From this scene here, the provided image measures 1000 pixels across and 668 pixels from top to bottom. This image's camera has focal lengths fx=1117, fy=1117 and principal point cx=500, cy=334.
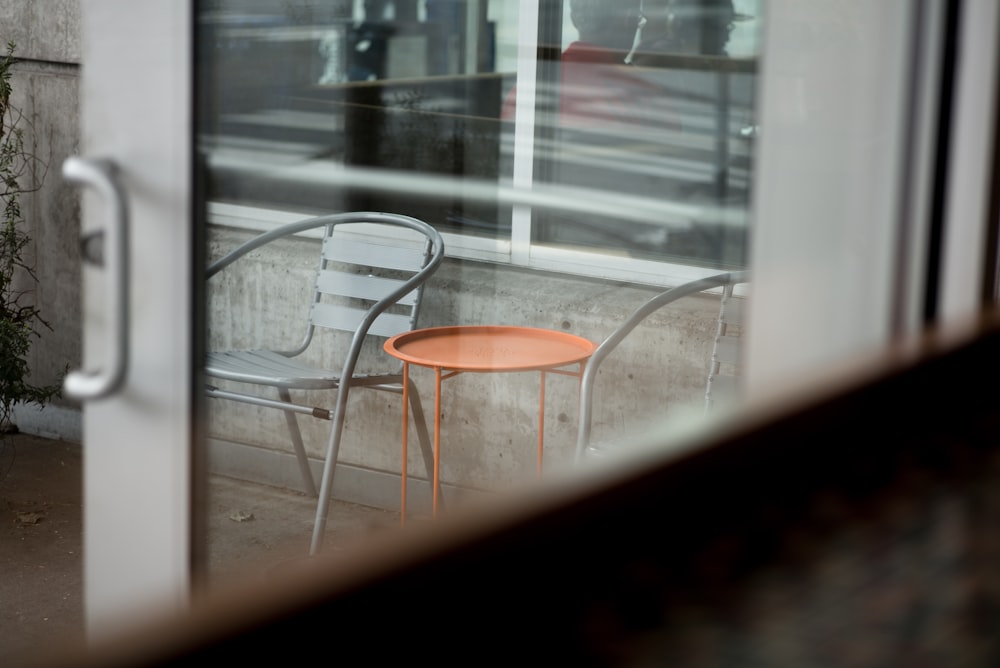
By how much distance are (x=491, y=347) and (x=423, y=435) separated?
340mm

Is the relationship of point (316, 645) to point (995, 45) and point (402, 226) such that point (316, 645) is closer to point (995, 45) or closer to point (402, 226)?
point (995, 45)

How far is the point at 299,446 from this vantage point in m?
2.59

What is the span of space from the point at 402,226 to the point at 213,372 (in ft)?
6.06

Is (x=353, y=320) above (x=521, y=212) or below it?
below

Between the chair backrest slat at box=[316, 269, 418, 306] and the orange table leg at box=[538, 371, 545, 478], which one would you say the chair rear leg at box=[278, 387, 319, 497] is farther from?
the orange table leg at box=[538, 371, 545, 478]

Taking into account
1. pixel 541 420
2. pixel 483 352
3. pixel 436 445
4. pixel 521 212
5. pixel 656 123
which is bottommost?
pixel 436 445

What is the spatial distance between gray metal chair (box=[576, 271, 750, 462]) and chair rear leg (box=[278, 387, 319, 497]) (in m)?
0.67

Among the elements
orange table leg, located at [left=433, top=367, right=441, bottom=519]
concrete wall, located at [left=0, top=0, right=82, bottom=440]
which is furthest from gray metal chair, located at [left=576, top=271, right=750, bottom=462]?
concrete wall, located at [left=0, top=0, right=82, bottom=440]

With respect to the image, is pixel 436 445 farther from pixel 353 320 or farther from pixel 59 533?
pixel 59 533

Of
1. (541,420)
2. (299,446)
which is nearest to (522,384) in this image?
(541,420)

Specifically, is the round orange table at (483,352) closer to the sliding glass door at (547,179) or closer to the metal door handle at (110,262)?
the sliding glass door at (547,179)

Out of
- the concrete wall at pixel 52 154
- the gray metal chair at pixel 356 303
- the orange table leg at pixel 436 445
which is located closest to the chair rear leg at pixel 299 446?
the gray metal chair at pixel 356 303

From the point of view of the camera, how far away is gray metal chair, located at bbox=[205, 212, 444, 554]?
2691mm

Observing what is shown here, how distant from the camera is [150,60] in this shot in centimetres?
118
